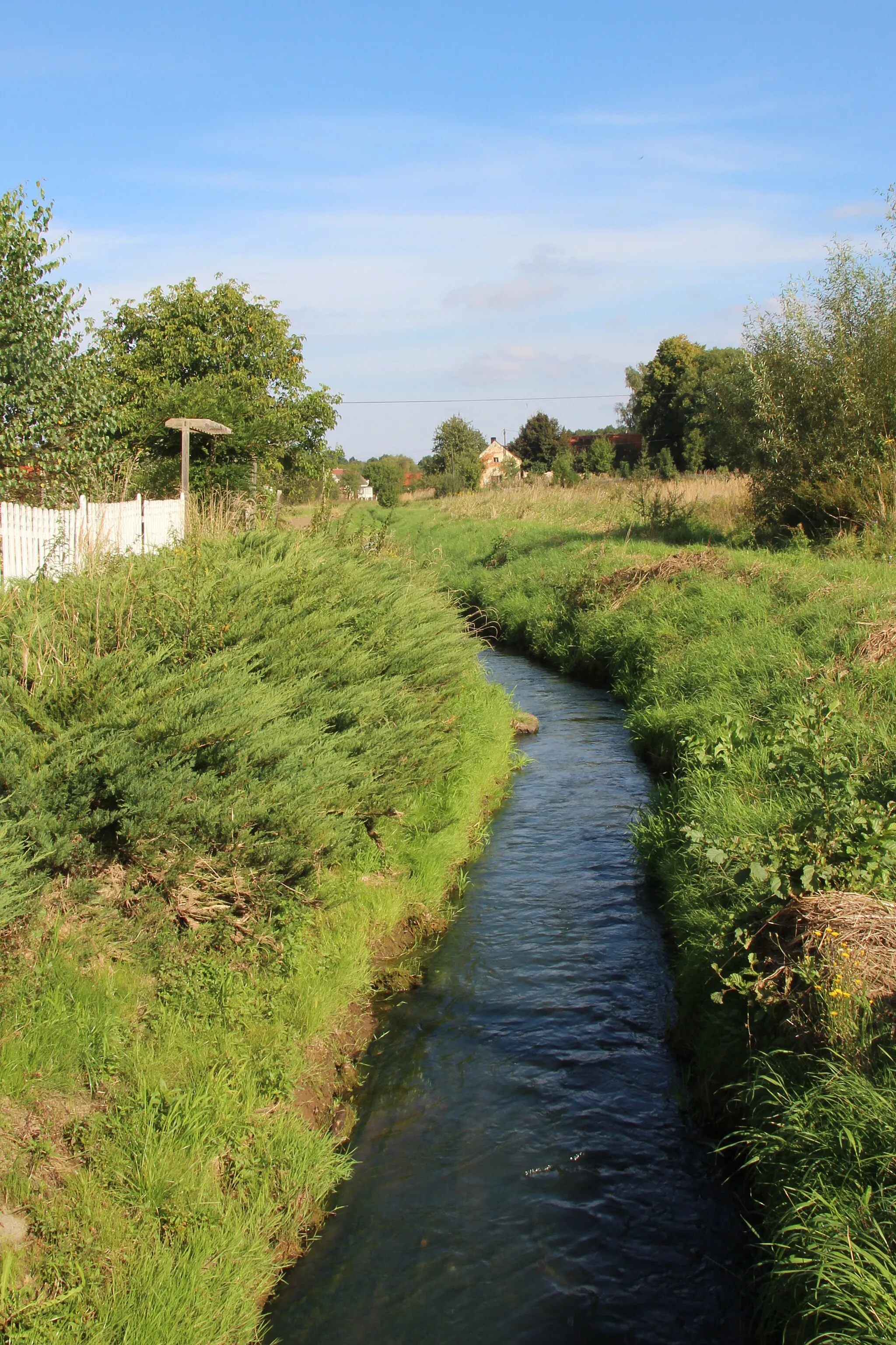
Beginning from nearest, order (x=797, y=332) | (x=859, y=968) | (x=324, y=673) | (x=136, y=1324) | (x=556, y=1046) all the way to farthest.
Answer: (x=136, y=1324) < (x=859, y=968) < (x=556, y=1046) < (x=324, y=673) < (x=797, y=332)

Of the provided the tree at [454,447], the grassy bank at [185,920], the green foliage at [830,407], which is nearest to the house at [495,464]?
the tree at [454,447]

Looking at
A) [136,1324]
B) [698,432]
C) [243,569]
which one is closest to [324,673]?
[243,569]

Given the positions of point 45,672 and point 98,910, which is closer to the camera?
point 98,910

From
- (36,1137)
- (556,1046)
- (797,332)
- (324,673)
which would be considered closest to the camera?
(36,1137)

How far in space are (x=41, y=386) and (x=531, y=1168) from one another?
1363 cm

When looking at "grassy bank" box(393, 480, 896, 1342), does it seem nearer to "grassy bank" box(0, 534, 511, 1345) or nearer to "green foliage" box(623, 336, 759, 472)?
"grassy bank" box(0, 534, 511, 1345)

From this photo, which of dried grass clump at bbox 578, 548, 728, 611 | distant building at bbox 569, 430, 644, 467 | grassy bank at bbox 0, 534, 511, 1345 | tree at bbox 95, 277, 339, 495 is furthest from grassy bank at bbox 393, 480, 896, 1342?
distant building at bbox 569, 430, 644, 467

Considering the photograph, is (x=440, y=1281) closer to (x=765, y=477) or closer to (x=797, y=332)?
(x=765, y=477)

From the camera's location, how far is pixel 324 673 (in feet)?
24.9

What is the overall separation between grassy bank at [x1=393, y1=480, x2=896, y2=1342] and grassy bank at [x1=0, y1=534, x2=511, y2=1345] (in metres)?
2.02

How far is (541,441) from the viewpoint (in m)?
70.4

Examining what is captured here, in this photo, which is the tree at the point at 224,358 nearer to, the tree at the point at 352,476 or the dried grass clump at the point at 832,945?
the tree at the point at 352,476

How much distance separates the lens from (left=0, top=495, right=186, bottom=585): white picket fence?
8.70 m

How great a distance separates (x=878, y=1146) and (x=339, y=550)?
725cm
